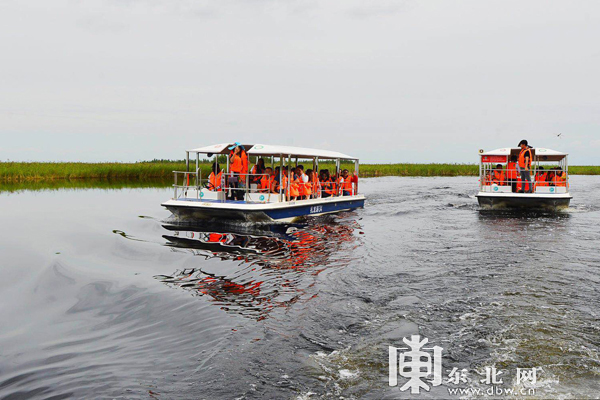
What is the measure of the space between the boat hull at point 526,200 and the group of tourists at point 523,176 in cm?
43

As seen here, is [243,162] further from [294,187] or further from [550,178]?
[550,178]

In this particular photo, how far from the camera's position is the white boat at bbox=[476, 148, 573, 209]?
682 inches

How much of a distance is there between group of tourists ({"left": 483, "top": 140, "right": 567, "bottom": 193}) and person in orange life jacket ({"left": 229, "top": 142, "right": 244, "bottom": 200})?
31.1 feet

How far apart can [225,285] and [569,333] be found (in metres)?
5.06

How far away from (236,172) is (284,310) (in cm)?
871

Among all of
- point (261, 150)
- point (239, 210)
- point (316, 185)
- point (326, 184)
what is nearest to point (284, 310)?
point (239, 210)

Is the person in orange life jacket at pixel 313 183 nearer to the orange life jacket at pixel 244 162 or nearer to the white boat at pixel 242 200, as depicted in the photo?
the white boat at pixel 242 200

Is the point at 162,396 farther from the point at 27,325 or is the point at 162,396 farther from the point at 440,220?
the point at 440,220

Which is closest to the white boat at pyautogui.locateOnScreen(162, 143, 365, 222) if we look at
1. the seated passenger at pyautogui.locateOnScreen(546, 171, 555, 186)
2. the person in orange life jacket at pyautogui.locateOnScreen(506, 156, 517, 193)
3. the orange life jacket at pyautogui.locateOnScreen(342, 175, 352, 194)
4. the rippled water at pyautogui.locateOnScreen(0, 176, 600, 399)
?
the rippled water at pyautogui.locateOnScreen(0, 176, 600, 399)

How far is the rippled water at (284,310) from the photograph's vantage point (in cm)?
476

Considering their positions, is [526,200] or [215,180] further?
[526,200]

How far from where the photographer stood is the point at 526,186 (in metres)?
17.5

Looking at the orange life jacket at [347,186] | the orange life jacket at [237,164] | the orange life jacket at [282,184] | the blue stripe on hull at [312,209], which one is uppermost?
the orange life jacket at [237,164]

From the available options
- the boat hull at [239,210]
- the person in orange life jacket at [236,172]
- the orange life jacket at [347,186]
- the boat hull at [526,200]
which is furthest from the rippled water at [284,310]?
the orange life jacket at [347,186]
